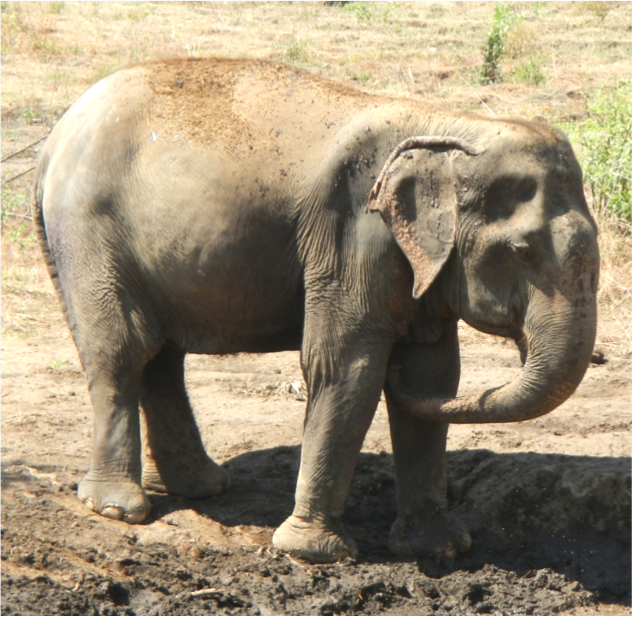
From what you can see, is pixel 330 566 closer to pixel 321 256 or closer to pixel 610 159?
pixel 321 256

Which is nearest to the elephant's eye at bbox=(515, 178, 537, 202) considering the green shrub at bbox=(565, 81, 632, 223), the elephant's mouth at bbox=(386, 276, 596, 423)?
the elephant's mouth at bbox=(386, 276, 596, 423)

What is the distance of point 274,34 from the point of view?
16844mm

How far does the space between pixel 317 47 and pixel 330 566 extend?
41.0 ft

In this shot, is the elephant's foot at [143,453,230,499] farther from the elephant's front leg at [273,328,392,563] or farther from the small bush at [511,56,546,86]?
the small bush at [511,56,546,86]

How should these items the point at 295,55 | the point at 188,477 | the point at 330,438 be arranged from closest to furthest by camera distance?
the point at 330,438, the point at 188,477, the point at 295,55

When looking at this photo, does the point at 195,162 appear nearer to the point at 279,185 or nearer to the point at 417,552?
the point at 279,185

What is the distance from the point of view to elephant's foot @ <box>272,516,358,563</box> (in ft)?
15.4

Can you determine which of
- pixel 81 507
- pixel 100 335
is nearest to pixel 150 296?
pixel 100 335

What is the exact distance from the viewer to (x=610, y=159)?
8.64m

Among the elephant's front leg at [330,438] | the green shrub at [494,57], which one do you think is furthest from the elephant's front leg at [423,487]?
the green shrub at [494,57]

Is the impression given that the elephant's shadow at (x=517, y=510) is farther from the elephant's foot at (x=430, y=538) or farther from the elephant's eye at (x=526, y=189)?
the elephant's eye at (x=526, y=189)

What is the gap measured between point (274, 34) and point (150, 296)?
1267cm

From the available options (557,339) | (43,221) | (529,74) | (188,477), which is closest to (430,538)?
(188,477)

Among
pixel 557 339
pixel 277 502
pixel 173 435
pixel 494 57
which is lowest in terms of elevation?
pixel 277 502
